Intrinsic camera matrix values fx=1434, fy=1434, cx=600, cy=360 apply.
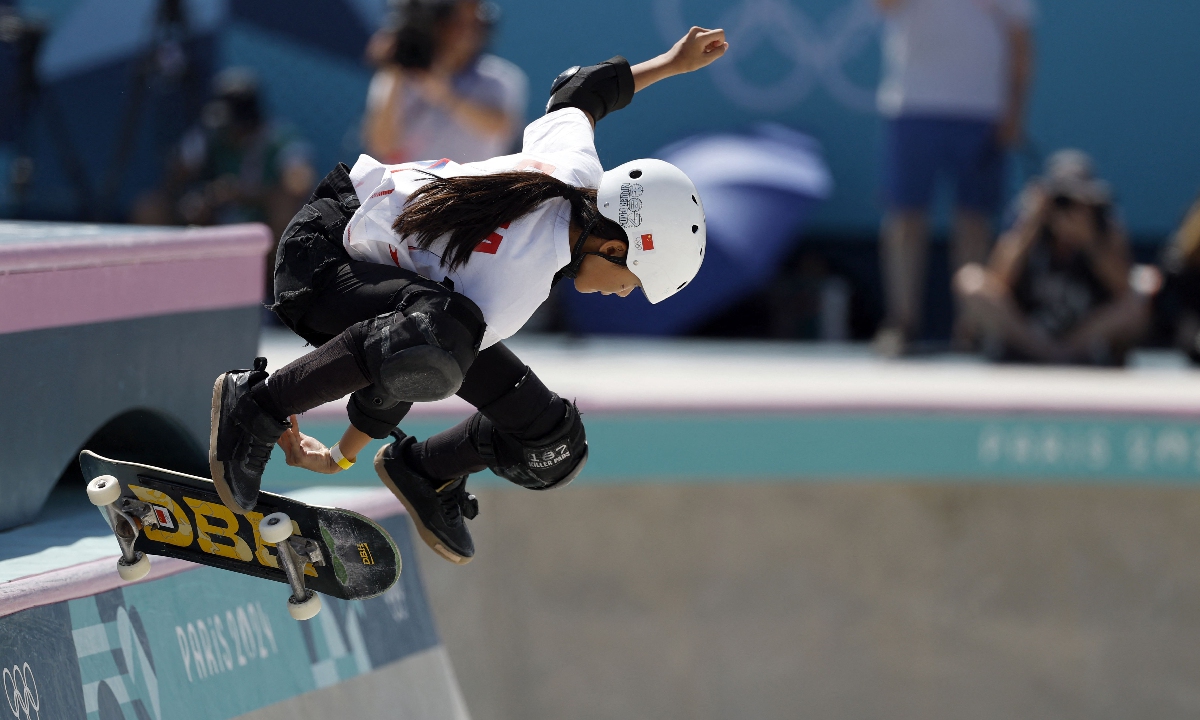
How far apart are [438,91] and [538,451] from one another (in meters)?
3.27

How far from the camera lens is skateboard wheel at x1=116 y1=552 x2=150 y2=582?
390 cm

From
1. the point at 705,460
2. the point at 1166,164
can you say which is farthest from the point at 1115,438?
the point at 1166,164

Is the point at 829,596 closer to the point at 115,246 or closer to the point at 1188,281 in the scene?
the point at 1188,281

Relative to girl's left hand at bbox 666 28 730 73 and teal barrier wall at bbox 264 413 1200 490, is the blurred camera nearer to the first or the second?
teal barrier wall at bbox 264 413 1200 490

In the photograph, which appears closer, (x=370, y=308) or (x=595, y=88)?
(x=370, y=308)

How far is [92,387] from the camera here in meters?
4.39

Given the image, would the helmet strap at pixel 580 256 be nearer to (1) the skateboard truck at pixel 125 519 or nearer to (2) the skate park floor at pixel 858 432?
(1) the skateboard truck at pixel 125 519

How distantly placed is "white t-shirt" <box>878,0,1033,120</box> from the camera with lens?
2506mm

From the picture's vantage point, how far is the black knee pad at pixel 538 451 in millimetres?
4027

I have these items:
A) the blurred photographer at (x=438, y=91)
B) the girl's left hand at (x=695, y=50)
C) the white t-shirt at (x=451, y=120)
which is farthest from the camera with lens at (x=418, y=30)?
the girl's left hand at (x=695, y=50)

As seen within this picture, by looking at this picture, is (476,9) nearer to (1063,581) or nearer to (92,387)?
(92,387)

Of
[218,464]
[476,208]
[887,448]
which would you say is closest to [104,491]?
[218,464]

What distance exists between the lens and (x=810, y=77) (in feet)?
31.2

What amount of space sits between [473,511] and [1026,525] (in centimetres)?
348
